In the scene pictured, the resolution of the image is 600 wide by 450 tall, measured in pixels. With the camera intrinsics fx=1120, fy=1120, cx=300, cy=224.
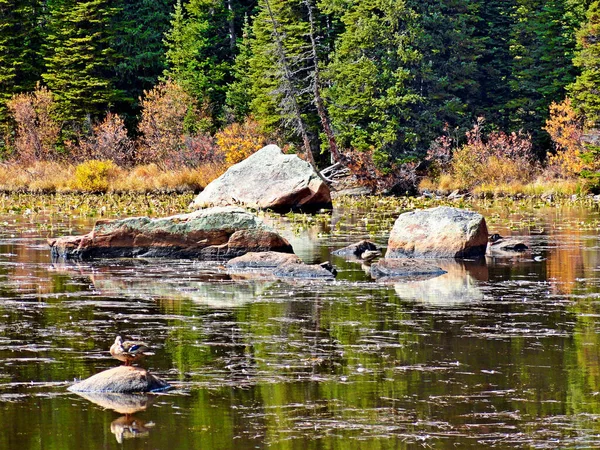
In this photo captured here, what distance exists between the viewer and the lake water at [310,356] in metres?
9.17

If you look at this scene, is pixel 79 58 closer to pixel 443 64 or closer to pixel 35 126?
pixel 35 126

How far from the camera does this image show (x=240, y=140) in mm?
54781

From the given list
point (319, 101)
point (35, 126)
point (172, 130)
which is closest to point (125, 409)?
point (319, 101)

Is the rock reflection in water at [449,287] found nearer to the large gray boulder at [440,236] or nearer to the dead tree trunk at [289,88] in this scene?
the large gray boulder at [440,236]

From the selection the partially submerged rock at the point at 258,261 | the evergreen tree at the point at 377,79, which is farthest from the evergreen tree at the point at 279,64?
the partially submerged rock at the point at 258,261

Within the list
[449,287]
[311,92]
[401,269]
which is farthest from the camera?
[311,92]

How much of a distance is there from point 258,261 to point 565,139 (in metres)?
31.2

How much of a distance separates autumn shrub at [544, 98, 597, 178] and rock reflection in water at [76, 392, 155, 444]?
1474 inches

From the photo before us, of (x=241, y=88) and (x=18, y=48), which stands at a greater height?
(x=18, y=48)

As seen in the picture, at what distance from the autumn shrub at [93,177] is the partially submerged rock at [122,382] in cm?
4148

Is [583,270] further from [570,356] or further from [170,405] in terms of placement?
[170,405]

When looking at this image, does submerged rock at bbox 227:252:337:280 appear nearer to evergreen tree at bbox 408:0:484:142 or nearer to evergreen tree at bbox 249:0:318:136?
evergreen tree at bbox 249:0:318:136

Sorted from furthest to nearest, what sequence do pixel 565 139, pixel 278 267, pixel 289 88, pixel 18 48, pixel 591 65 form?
Result: pixel 18 48 < pixel 289 88 < pixel 565 139 < pixel 591 65 < pixel 278 267

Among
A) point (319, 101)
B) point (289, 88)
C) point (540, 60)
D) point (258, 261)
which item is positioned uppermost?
point (540, 60)
